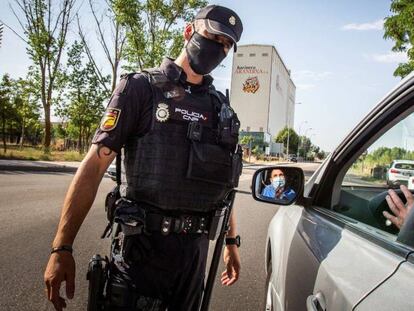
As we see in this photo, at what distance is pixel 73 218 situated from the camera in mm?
1697

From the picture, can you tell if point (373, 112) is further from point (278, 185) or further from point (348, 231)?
point (278, 185)

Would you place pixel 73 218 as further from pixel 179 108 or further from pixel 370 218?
pixel 370 218

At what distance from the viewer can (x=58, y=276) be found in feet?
5.24

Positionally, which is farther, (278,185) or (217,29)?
(217,29)

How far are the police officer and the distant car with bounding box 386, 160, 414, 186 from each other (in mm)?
738

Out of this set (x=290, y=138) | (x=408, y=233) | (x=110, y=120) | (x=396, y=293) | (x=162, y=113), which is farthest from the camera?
(x=290, y=138)

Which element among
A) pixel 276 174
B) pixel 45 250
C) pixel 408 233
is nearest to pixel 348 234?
pixel 408 233

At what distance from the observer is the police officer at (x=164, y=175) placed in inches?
70.6

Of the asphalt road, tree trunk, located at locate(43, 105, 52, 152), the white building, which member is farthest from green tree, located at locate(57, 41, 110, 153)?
the white building

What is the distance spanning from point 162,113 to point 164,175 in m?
0.29

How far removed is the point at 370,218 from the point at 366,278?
0.83 m

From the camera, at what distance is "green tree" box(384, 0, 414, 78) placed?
1255cm

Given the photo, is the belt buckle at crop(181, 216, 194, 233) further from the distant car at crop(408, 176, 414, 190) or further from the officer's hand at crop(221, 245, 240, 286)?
the distant car at crop(408, 176, 414, 190)

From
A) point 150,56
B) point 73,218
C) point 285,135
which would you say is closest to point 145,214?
point 73,218
